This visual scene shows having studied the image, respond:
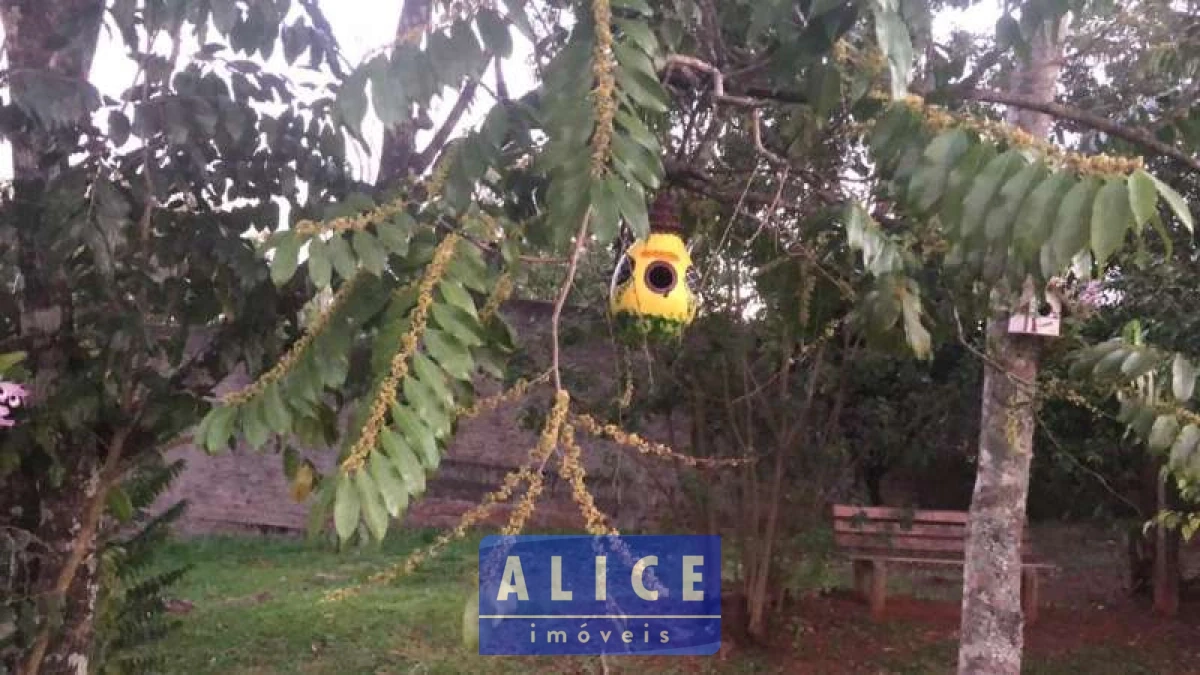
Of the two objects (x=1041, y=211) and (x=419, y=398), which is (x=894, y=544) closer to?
(x=1041, y=211)

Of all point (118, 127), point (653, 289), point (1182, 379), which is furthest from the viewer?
point (1182, 379)

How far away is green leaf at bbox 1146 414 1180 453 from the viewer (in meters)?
2.39

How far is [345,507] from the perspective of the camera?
1.32m

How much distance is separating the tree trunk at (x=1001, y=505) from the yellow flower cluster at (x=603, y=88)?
2.07 metres

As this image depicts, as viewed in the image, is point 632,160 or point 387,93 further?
point 387,93

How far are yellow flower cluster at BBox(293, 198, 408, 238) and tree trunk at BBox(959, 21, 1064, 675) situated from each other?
7.15 ft

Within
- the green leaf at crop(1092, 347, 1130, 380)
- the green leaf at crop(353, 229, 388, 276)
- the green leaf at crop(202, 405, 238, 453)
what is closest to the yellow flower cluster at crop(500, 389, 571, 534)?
the green leaf at crop(353, 229, 388, 276)

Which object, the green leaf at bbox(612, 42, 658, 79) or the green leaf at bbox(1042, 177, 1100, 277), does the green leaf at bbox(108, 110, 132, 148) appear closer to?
the green leaf at bbox(612, 42, 658, 79)

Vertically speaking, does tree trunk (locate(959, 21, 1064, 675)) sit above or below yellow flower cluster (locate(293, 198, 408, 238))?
below

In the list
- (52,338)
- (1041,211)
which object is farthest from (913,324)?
(52,338)

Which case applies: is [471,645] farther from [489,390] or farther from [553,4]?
[489,390]

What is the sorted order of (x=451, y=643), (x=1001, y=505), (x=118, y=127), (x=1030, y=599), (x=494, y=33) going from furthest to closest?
(x=1030, y=599)
(x=451, y=643)
(x=1001, y=505)
(x=118, y=127)
(x=494, y=33)

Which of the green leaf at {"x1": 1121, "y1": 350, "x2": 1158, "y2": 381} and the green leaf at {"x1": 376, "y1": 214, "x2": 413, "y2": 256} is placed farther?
the green leaf at {"x1": 1121, "y1": 350, "x2": 1158, "y2": 381}

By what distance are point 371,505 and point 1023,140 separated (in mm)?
965
